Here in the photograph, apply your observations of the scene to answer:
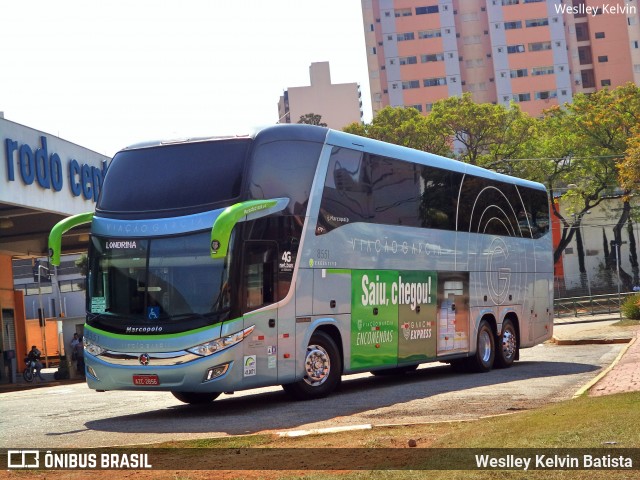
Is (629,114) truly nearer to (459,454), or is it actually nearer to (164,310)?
(164,310)

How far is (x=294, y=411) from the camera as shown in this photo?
45.7 ft

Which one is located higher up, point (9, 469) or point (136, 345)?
point (136, 345)

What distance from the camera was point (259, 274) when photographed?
14523mm

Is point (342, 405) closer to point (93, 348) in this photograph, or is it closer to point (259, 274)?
point (259, 274)

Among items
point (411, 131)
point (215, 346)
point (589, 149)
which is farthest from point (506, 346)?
point (411, 131)

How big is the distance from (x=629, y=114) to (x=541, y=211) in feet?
139

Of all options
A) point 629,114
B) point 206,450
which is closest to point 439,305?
point 206,450

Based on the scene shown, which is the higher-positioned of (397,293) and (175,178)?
(175,178)

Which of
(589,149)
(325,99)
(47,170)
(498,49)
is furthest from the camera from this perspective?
(325,99)

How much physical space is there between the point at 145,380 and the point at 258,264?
2220 millimetres

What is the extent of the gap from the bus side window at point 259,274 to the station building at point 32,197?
540 inches

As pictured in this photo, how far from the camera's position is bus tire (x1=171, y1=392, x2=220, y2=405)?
16.4 meters

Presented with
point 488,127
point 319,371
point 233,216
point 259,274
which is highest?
point 488,127

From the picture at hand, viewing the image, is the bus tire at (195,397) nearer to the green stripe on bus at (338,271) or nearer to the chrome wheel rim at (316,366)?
the chrome wheel rim at (316,366)
